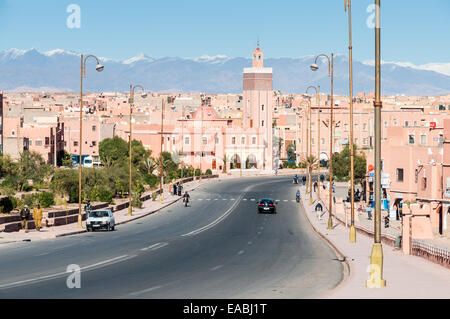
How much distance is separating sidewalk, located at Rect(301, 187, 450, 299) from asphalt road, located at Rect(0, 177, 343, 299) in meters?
0.69

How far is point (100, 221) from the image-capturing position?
43531 mm

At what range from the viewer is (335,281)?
22.4m

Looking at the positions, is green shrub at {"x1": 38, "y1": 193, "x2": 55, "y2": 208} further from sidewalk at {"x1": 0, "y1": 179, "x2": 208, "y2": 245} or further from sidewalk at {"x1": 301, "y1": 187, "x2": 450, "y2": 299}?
sidewalk at {"x1": 301, "y1": 187, "x2": 450, "y2": 299}

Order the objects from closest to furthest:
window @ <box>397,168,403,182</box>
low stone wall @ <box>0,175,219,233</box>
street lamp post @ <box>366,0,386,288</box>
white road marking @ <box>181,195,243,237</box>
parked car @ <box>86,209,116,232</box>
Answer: street lamp post @ <box>366,0,386,288</box>, low stone wall @ <box>0,175,219,233</box>, parked car @ <box>86,209,116,232</box>, white road marking @ <box>181,195,243,237</box>, window @ <box>397,168,403,182</box>

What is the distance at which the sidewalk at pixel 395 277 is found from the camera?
1842 cm

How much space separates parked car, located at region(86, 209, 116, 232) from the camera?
A: 4331 centimetres

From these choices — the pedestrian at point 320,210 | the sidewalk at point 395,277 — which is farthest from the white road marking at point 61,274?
the pedestrian at point 320,210

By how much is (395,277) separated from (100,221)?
80.4 ft

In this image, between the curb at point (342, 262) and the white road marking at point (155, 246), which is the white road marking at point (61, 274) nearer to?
the white road marking at point (155, 246)

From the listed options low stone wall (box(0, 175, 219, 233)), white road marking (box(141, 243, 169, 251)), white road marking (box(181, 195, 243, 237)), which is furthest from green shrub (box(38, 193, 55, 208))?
white road marking (box(141, 243, 169, 251))
